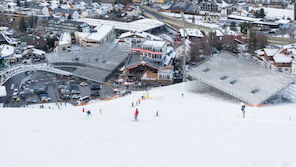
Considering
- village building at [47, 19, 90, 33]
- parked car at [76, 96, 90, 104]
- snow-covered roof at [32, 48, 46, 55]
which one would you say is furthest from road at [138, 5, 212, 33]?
parked car at [76, 96, 90, 104]

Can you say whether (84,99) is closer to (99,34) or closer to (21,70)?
(21,70)

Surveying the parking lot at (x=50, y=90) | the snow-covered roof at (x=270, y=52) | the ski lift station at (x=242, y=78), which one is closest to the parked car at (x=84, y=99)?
the parking lot at (x=50, y=90)

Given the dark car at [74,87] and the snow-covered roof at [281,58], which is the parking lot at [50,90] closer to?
the dark car at [74,87]

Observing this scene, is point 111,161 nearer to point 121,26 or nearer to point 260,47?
Answer: point 260,47

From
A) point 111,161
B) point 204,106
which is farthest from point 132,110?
point 111,161

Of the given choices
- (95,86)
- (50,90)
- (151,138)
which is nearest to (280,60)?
(95,86)
